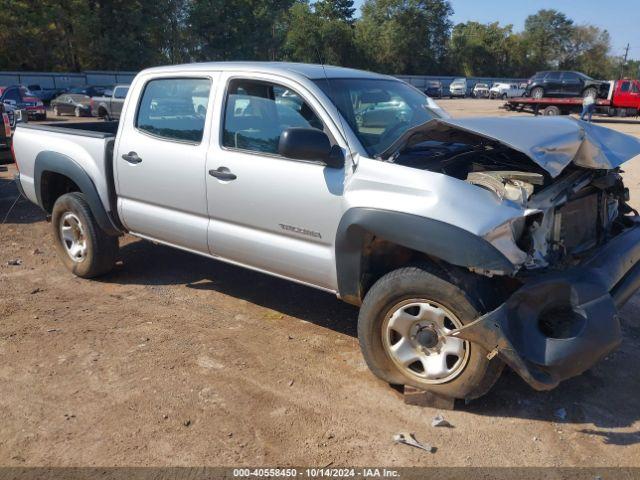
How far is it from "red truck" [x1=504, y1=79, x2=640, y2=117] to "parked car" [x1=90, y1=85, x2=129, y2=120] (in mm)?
19223

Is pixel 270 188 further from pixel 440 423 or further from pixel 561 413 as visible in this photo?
pixel 561 413

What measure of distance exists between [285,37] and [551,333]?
58071 millimetres

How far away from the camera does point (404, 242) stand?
330 centimetres

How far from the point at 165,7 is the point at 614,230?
5057cm

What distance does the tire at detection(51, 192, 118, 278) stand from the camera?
209 inches

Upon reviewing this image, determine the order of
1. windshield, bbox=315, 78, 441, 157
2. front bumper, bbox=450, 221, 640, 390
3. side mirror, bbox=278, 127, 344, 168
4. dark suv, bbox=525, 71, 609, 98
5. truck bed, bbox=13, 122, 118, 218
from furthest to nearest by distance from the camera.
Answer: dark suv, bbox=525, 71, 609, 98, truck bed, bbox=13, 122, 118, 218, windshield, bbox=315, 78, 441, 157, side mirror, bbox=278, 127, 344, 168, front bumper, bbox=450, 221, 640, 390

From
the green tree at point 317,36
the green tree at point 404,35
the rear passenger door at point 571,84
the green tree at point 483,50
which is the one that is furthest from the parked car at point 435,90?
the rear passenger door at point 571,84

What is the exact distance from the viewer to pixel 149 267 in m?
6.01

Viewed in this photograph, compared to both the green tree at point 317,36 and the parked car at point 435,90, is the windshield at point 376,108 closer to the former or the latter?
the green tree at point 317,36

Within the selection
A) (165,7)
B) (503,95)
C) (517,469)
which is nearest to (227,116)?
(517,469)

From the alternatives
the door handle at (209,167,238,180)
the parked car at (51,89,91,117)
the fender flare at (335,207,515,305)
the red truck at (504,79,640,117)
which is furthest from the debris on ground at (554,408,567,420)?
the red truck at (504,79,640,117)

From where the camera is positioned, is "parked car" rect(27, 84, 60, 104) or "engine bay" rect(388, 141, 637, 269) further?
"parked car" rect(27, 84, 60, 104)

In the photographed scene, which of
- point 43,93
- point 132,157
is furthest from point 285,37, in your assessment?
point 132,157

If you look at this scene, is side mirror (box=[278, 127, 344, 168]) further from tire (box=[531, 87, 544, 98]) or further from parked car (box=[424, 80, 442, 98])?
parked car (box=[424, 80, 442, 98])
